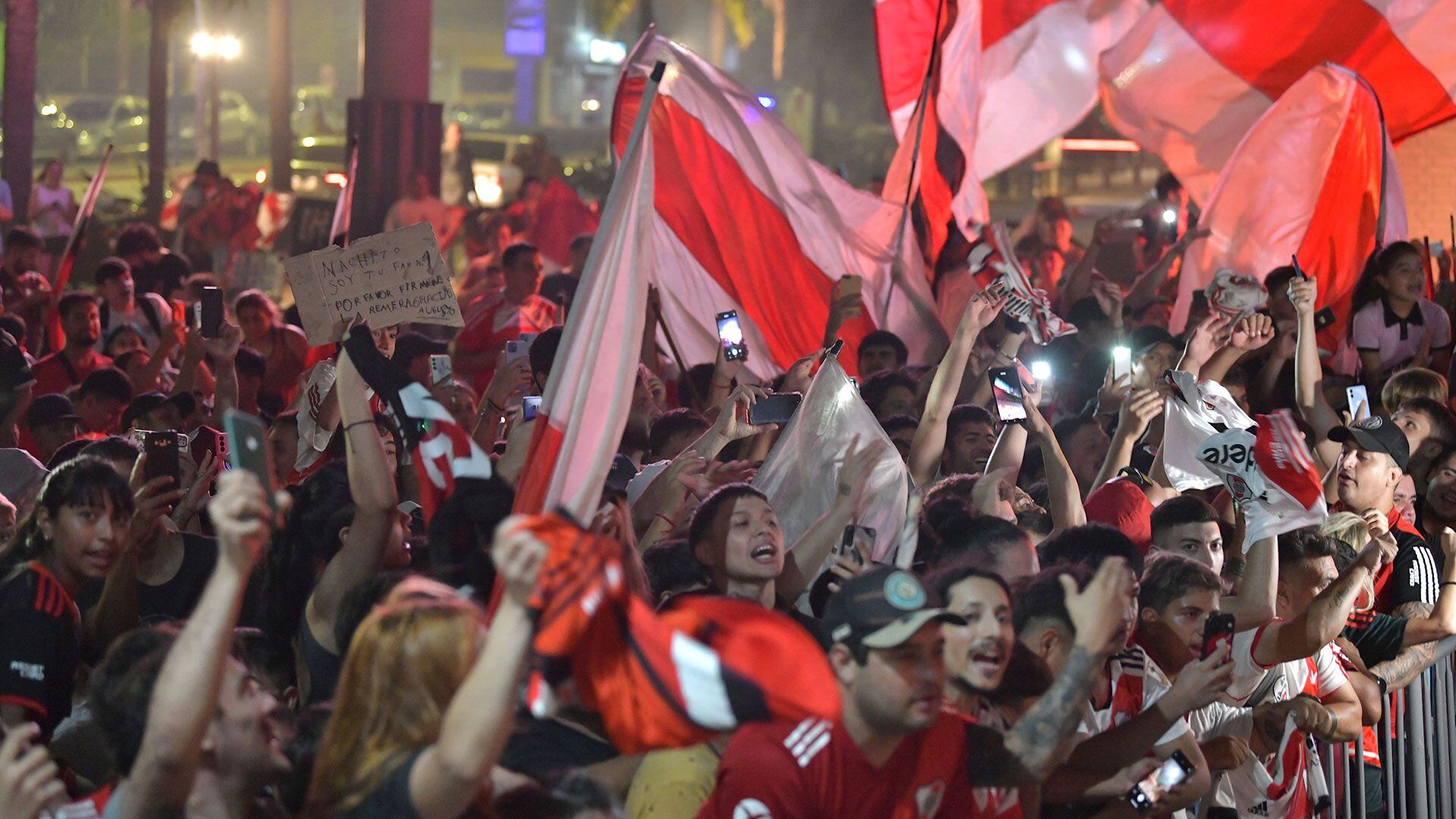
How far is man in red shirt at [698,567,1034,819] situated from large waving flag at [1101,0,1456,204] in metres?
8.40

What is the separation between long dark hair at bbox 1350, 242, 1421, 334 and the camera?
10125 mm

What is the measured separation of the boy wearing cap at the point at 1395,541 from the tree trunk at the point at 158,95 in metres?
21.2

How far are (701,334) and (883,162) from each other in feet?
126

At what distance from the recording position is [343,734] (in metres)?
3.15

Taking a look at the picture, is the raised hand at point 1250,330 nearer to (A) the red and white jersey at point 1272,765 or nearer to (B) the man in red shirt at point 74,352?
(A) the red and white jersey at point 1272,765

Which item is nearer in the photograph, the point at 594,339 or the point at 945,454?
the point at 594,339

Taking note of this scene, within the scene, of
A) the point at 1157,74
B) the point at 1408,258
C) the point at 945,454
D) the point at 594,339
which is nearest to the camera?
the point at 594,339

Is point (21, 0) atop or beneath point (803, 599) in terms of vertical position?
atop

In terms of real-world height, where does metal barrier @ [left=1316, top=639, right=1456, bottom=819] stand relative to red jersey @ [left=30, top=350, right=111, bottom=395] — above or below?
below

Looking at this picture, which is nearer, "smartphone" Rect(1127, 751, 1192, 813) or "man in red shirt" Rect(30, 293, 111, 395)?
"smartphone" Rect(1127, 751, 1192, 813)

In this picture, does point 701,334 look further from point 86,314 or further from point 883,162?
point 883,162

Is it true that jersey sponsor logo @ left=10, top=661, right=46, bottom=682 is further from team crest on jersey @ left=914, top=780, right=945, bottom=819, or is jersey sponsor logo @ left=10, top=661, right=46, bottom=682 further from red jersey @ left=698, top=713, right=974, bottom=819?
team crest on jersey @ left=914, top=780, right=945, bottom=819

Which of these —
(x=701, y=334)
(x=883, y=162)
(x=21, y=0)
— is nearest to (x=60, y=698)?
(x=701, y=334)

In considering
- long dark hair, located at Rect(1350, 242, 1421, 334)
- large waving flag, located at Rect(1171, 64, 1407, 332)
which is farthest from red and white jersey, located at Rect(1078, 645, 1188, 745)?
large waving flag, located at Rect(1171, 64, 1407, 332)
